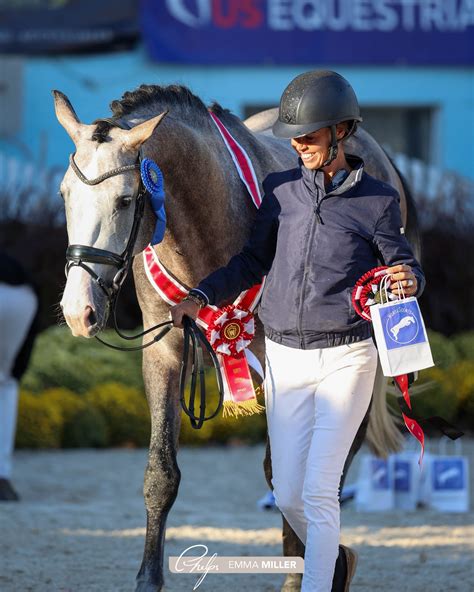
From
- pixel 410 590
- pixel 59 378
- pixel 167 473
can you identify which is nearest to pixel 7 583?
pixel 167 473

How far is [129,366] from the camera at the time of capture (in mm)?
10492

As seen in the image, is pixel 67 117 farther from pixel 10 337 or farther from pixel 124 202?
pixel 10 337

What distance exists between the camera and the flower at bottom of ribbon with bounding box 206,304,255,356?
491cm

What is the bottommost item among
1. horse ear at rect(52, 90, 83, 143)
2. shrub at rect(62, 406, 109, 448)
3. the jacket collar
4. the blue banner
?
shrub at rect(62, 406, 109, 448)

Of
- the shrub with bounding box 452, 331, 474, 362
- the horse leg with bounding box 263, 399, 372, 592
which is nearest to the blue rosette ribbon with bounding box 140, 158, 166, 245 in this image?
the horse leg with bounding box 263, 399, 372, 592

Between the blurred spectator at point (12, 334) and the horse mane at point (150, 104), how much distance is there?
10.3 feet

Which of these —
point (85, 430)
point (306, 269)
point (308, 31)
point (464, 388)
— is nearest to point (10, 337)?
point (85, 430)

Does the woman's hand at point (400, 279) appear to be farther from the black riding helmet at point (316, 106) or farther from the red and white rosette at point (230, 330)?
the red and white rosette at point (230, 330)

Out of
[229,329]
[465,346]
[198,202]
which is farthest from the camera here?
[465,346]

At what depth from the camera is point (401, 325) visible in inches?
163

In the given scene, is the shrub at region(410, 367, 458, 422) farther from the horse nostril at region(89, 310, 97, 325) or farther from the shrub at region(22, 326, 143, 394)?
the horse nostril at region(89, 310, 97, 325)

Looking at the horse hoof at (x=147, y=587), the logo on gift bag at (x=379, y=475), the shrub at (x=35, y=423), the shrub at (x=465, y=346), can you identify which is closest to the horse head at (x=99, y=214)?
the horse hoof at (x=147, y=587)

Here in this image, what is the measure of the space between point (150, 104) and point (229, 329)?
972mm

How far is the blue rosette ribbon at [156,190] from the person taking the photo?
430 cm
